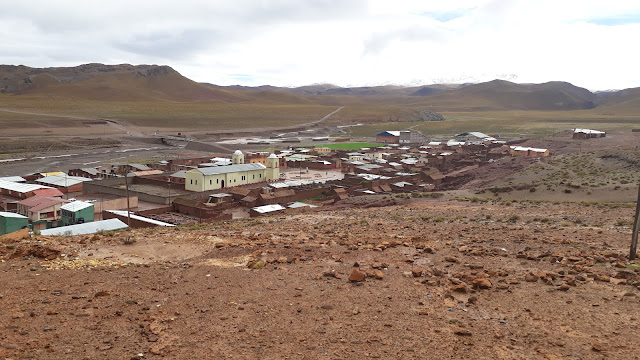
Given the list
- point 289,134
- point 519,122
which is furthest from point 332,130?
point 519,122

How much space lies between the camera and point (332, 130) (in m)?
118

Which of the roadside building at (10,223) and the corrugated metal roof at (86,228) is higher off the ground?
the corrugated metal roof at (86,228)

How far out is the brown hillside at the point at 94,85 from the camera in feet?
538

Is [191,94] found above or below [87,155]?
above

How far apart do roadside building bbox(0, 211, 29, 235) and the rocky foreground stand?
A: 46.9 feet

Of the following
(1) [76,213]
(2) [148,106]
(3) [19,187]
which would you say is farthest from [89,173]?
(2) [148,106]

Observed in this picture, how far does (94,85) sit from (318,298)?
609 feet

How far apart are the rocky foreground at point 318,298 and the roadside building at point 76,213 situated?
52.1ft

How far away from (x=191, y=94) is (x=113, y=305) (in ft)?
636

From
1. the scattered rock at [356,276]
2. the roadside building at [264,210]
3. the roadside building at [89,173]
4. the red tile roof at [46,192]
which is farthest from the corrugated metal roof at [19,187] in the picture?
the scattered rock at [356,276]

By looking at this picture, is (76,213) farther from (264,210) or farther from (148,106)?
(148,106)

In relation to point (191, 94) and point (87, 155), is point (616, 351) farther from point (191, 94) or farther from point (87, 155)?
point (191, 94)

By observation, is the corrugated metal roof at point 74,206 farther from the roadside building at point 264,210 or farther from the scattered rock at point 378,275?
the scattered rock at point 378,275

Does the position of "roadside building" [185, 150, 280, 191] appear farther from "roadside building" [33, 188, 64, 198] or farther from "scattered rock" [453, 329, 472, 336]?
"scattered rock" [453, 329, 472, 336]
